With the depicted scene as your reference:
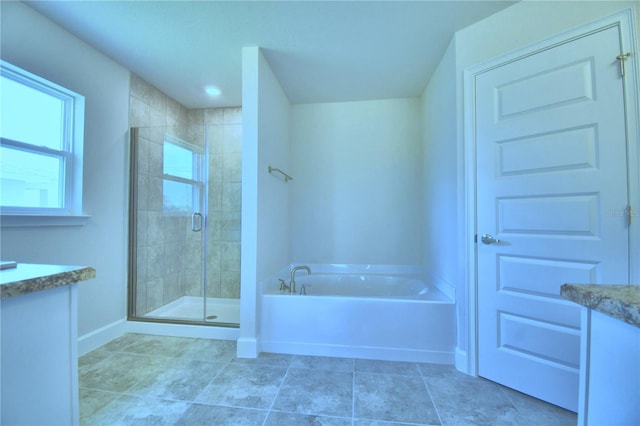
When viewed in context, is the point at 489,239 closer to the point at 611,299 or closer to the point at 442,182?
the point at 442,182

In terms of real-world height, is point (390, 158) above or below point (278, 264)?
above

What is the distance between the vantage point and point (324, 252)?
117 inches

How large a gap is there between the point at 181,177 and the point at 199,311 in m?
1.46

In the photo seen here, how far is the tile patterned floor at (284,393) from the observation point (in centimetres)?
133

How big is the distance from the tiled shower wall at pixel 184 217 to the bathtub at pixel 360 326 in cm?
105

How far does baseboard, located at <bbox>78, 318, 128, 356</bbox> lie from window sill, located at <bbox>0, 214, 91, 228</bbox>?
0.87 metres

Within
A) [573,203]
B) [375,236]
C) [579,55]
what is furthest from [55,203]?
[579,55]

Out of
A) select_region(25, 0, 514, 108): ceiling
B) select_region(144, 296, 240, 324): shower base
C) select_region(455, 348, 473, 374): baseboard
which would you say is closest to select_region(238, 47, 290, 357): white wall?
select_region(25, 0, 514, 108): ceiling

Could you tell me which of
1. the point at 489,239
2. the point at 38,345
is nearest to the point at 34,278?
the point at 38,345

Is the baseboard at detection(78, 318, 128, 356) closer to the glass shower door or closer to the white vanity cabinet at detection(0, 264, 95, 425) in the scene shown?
the glass shower door

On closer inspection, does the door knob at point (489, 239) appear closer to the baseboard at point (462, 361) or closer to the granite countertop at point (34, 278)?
the baseboard at point (462, 361)

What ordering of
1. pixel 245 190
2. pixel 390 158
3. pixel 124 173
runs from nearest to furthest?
1. pixel 245 190
2. pixel 124 173
3. pixel 390 158

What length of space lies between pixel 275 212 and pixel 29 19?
2.04m

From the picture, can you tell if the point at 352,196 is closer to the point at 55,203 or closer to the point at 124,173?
the point at 124,173
